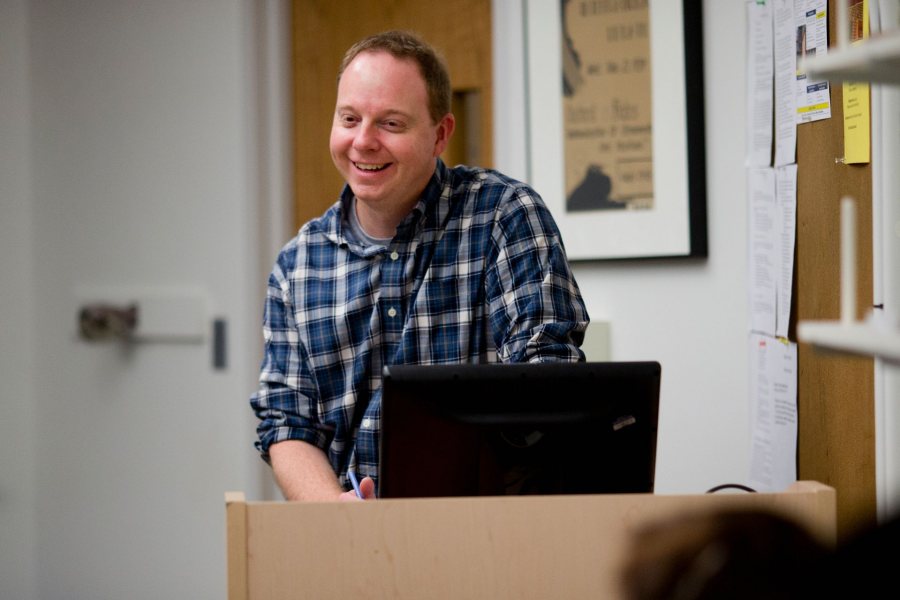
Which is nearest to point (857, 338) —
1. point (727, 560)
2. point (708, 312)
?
point (727, 560)

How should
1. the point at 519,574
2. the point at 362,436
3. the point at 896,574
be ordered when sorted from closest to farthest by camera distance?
1. the point at 896,574
2. the point at 519,574
3. the point at 362,436

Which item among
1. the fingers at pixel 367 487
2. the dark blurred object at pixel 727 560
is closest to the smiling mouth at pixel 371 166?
the fingers at pixel 367 487

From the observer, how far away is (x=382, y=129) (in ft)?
5.79

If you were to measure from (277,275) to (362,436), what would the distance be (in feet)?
1.19

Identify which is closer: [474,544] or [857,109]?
[474,544]

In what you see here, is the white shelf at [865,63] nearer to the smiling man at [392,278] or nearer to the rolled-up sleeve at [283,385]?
the smiling man at [392,278]

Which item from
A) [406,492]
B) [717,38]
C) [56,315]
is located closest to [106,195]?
[56,315]

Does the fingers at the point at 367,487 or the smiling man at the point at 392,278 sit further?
the smiling man at the point at 392,278

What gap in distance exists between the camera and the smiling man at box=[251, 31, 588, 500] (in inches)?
68.1

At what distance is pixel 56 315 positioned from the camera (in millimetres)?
3168

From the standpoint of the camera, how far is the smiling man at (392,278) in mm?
1730

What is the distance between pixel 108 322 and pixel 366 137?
167 cm

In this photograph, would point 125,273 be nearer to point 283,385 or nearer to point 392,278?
point 283,385

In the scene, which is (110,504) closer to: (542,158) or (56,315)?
(56,315)
